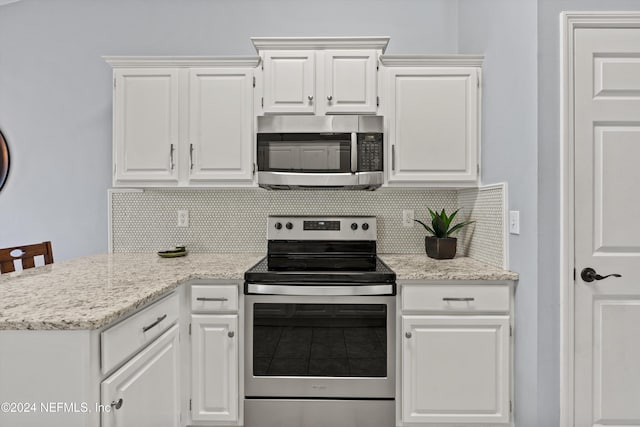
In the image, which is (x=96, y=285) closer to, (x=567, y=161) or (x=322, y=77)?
(x=322, y=77)

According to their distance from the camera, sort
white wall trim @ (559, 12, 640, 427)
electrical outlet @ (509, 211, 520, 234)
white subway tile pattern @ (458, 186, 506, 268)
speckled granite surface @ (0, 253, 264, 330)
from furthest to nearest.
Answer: white subway tile pattern @ (458, 186, 506, 268)
electrical outlet @ (509, 211, 520, 234)
white wall trim @ (559, 12, 640, 427)
speckled granite surface @ (0, 253, 264, 330)

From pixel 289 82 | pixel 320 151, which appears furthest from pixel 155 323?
pixel 289 82

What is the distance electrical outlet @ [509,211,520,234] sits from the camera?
187cm

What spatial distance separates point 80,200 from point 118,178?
691 mm

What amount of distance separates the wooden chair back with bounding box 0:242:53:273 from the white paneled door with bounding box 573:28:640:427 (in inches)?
109

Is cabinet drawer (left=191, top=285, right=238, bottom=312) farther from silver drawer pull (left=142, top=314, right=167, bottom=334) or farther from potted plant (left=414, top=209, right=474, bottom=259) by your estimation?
potted plant (left=414, top=209, right=474, bottom=259)

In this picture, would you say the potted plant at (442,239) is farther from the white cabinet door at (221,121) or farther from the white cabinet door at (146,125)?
the white cabinet door at (146,125)

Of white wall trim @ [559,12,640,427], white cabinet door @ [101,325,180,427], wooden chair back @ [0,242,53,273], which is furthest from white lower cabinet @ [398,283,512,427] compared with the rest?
wooden chair back @ [0,242,53,273]

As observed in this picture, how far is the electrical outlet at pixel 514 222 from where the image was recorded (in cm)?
187

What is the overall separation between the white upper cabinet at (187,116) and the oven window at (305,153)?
17cm

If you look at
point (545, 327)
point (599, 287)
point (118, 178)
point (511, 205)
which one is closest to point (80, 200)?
point (118, 178)

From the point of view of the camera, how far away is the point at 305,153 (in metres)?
2.21

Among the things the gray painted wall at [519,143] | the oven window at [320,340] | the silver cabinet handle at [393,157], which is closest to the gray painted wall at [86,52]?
the gray painted wall at [519,143]

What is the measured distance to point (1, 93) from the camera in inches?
110
